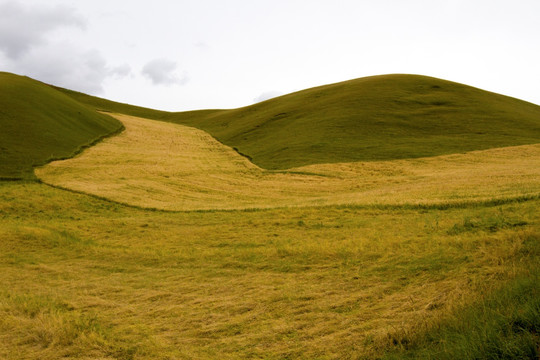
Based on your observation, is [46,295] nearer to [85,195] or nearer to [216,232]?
[216,232]

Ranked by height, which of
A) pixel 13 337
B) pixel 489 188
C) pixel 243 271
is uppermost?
pixel 489 188

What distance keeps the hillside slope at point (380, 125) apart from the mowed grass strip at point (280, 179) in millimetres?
3161

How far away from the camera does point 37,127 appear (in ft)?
126

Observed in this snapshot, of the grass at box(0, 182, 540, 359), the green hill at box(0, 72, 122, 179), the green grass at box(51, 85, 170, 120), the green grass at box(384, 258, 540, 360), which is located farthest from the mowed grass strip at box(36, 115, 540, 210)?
the green grass at box(51, 85, 170, 120)

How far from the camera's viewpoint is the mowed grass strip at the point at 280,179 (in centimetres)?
1866

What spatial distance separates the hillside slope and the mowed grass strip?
3161 millimetres

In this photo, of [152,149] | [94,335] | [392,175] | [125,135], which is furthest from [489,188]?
[125,135]

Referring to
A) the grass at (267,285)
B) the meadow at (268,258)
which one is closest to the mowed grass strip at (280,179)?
the meadow at (268,258)

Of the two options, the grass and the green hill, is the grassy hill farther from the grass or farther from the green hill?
the grass

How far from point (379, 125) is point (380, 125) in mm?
126

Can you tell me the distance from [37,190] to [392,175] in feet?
74.0

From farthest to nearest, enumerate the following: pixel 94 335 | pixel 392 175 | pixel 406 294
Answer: pixel 392 175, pixel 406 294, pixel 94 335

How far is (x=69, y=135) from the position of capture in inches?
1596

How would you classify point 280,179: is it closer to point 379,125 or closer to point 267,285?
point 267,285
